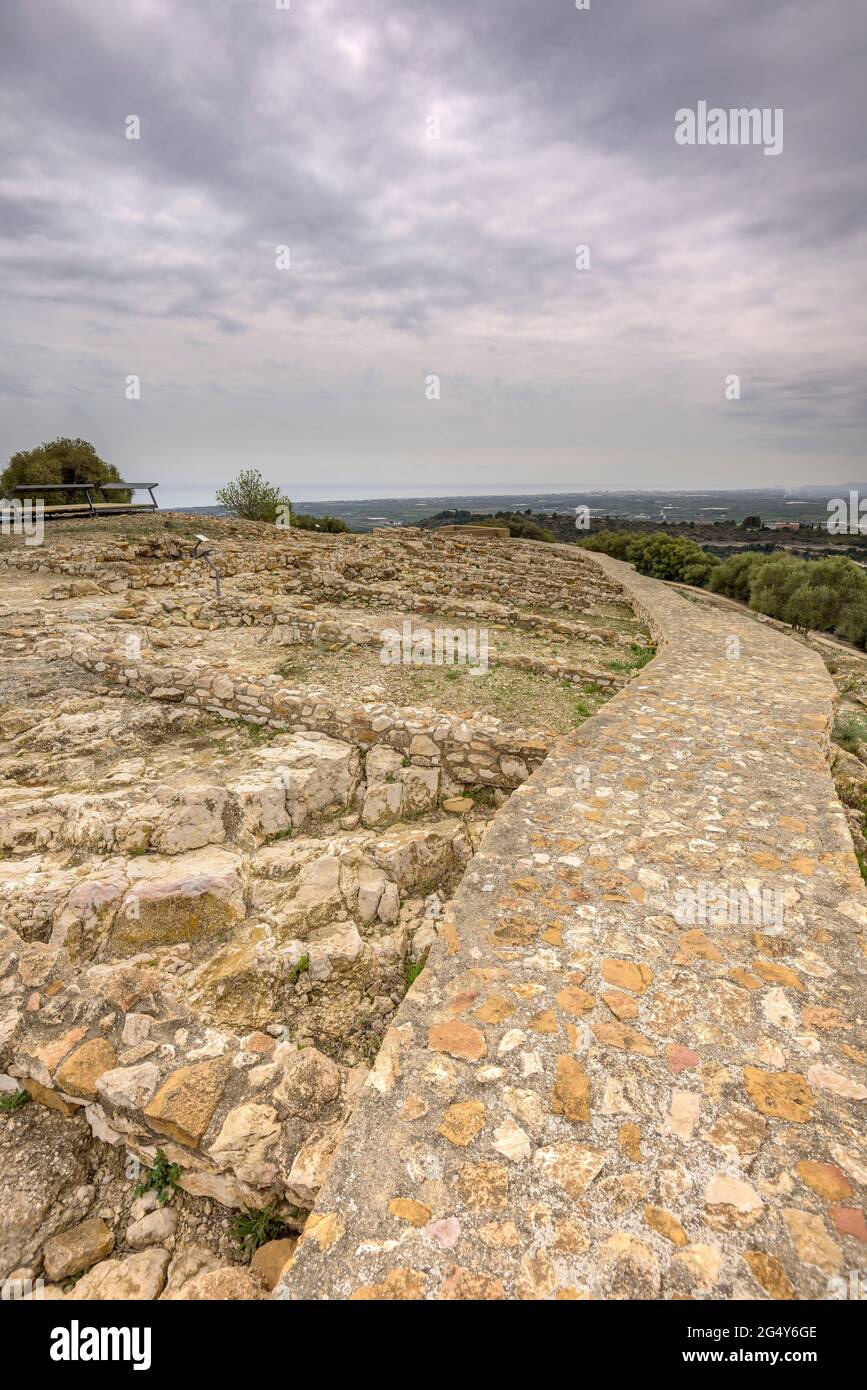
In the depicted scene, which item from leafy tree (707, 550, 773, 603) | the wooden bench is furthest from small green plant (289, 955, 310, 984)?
leafy tree (707, 550, 773, 603)

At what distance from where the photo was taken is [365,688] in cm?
845

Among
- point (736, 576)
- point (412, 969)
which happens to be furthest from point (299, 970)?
point (736, 576)

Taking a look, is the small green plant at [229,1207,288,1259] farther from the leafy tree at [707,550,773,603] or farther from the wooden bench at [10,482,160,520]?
the leafy tree at [707,550,773,603]

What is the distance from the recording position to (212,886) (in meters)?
4.64

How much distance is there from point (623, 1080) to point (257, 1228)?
69.1 inches

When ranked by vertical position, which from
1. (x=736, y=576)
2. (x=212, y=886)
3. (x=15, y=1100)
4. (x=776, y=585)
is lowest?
(x=15, y=1100)

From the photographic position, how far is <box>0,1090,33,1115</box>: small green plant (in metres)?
3.00

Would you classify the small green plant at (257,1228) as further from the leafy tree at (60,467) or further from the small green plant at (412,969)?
the leafy tree at (60,467)

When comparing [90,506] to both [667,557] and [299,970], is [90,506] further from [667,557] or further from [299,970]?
[667,557]

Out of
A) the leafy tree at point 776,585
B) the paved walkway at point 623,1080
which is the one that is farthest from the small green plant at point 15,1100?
the leafy tree at point 776,585
